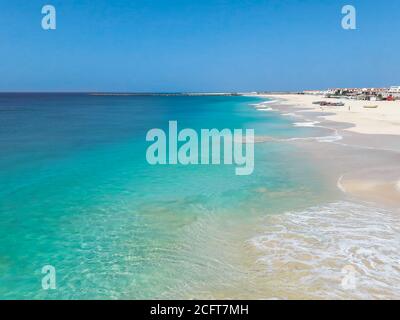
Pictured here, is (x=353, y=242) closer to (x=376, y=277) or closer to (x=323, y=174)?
(x=376, y=277)

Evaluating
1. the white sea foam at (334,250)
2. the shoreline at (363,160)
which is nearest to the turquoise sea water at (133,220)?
the white sea foam at (334,250)

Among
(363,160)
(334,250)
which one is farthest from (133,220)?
(363,160)

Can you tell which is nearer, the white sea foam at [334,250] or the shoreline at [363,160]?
the white sea foam at [334,250]

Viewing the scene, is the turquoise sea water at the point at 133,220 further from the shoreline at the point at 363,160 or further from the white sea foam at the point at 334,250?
the shoreline at the point at 363,160

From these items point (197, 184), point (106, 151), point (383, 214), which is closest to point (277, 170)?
point (197, 184)

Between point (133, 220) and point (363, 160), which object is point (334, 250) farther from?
point (363, 160)

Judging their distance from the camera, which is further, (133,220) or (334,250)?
(133,220)

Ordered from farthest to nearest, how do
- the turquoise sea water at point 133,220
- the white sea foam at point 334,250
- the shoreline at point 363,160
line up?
1. the shoreline at point 363,160
2. the turquoise sea water at point 133,220
3. the white sea foam at point 334,250

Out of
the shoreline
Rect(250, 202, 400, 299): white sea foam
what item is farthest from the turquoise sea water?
the shoreline
